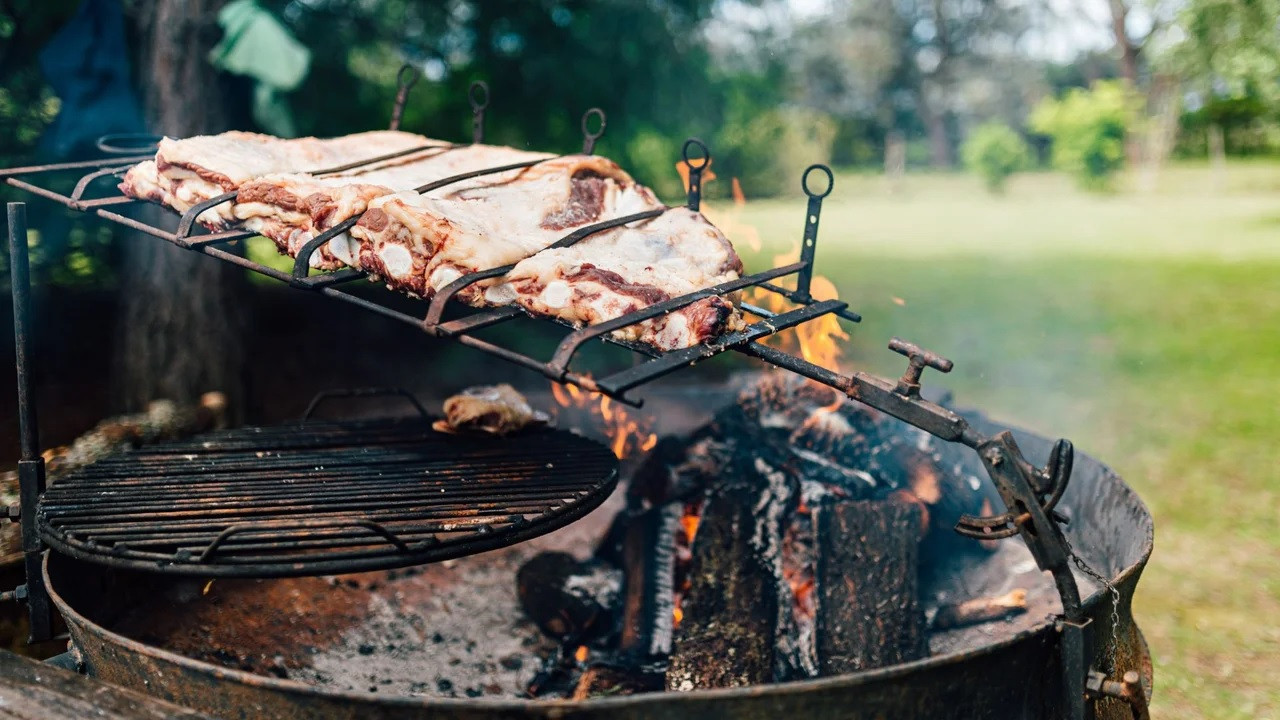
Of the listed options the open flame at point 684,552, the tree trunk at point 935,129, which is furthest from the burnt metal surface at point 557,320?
the tree trunk at point 935,129

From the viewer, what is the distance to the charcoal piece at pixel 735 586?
3258mm

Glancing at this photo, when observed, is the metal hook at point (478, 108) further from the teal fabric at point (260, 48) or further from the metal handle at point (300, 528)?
the teal fabric at point (260, 48)

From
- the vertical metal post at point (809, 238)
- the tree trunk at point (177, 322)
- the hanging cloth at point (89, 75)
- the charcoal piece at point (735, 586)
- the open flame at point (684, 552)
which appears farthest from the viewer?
the tree trunk at point (177, 322)

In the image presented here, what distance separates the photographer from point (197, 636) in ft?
11.8

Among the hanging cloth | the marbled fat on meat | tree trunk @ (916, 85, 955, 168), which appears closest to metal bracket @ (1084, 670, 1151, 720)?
the marbled fat on meat

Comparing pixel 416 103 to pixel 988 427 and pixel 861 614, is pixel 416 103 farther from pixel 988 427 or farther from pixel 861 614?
pixel 861 614

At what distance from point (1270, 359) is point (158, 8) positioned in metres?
11.1

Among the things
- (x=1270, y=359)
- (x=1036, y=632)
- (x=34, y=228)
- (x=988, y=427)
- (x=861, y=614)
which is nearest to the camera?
(x=1036, y=632)

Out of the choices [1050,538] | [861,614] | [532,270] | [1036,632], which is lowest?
[861,614]

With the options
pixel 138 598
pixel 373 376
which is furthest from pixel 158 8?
pixel 138 598

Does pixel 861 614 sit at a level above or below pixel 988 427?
below

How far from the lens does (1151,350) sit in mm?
10906

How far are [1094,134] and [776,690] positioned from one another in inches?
1171

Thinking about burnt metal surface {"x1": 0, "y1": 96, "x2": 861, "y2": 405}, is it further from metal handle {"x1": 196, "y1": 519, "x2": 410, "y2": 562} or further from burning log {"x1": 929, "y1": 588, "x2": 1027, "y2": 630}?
burning log {"x1": 929, "y1": 588, "x2": 1027, "y2": 630}
